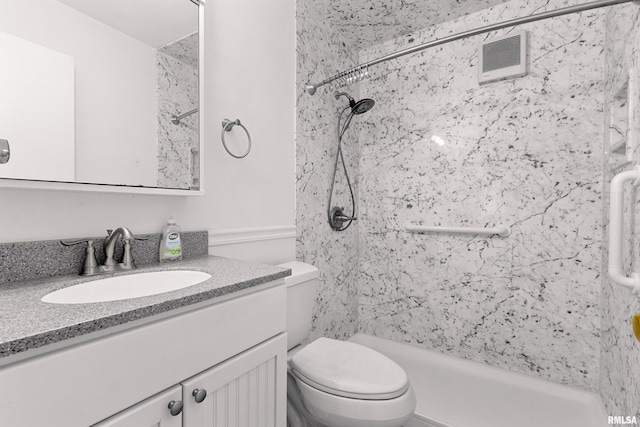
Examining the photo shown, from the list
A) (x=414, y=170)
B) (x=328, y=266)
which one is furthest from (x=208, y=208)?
(x=414, y=170)

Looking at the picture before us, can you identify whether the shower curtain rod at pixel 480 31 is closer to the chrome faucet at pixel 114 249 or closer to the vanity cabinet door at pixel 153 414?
the chrome faucet at pixel 114 249

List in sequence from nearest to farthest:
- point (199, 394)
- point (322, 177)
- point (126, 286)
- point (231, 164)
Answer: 1. point (199, 394)
2. point (126, 286)
3. point (231, 164)
4. point (322, 177)

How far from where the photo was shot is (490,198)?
190 centimetres

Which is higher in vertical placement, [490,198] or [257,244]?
[490,198]

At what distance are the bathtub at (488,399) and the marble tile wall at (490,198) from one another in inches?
2.9

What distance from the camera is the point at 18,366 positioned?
1.62 feet

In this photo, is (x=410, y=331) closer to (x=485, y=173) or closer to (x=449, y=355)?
(x=449, y=355)

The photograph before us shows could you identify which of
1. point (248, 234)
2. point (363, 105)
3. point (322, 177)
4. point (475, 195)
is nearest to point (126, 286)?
point (248, 234)

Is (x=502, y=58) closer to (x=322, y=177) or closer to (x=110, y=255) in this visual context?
(x=322, y=177)

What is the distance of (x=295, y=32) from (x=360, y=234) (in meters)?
1.47

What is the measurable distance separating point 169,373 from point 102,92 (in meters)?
0.93

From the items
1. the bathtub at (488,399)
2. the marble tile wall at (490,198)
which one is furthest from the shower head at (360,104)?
the bathtub at (488,399)

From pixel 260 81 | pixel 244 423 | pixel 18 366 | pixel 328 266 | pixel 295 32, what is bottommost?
pixel 244 423

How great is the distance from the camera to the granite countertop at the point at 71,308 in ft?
1.68
